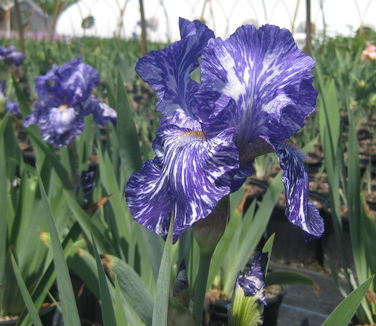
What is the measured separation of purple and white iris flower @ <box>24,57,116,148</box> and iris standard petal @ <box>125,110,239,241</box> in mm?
1104

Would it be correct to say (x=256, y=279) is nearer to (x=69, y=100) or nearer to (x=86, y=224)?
(x=86, y=224)

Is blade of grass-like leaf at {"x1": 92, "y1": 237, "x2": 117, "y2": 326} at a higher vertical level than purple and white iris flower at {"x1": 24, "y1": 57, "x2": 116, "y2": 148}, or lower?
lower

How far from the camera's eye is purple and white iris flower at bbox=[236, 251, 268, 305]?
758 mm

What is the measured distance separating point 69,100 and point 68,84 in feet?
0.20

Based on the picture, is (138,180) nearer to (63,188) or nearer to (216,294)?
(63,188)

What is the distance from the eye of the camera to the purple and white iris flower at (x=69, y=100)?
1779mm

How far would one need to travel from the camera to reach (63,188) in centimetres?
139

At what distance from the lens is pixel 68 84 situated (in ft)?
5.97

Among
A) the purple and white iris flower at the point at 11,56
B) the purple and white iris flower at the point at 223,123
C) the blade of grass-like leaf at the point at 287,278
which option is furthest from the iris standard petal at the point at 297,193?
the purple and white iris flower at the point at 11,56

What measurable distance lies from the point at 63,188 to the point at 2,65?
355 cm

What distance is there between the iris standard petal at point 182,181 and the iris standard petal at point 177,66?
0.08 meters

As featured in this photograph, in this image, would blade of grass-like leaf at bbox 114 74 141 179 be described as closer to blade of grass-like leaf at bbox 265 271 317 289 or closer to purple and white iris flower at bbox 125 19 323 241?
purple and white iris flower at bbox 125 19 323 241

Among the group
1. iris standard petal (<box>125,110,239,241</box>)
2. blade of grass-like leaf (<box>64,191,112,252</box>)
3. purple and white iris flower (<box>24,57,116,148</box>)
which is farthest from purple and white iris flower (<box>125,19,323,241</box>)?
purple and white iris flower (<box>24,57,116,148</box>)

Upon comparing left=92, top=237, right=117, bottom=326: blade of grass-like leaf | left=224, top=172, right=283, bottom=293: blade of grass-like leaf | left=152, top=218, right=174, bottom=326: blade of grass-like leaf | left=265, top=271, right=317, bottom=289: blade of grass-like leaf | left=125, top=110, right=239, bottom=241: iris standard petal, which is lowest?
left=265, top=271, right=317, bottom=289: blade of grass-like leaf
